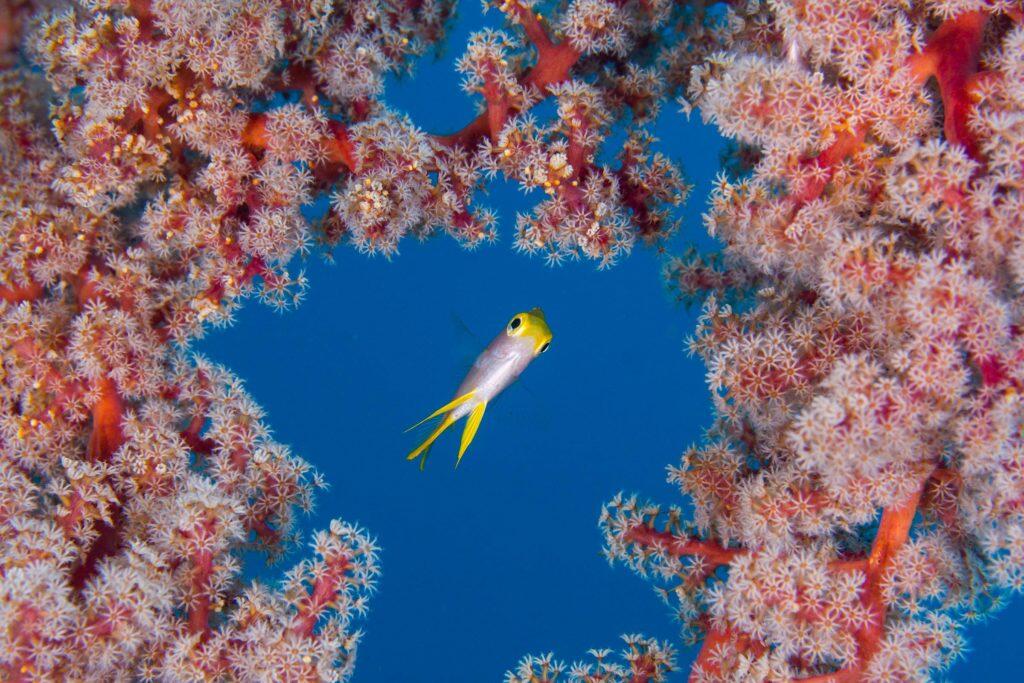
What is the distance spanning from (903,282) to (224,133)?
301cm

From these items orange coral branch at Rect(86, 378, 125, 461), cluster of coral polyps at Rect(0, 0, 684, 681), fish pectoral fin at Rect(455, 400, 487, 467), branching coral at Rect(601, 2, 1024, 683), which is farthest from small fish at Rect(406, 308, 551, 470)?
orange coral branch at Rect(86, 378, 125, 461)

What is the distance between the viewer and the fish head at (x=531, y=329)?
3600 millimetres

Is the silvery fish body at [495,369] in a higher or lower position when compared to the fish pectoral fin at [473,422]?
higher

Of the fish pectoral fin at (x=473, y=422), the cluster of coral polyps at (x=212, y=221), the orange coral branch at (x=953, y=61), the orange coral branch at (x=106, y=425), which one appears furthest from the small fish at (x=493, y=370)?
the orange coral branch at (x=953, y=61)


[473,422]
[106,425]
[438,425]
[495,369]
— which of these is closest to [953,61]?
[495,369]

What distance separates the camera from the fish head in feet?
11.8

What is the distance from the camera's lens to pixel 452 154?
3.50m

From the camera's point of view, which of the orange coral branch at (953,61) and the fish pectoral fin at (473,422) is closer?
the orange coral branch at (953,61)

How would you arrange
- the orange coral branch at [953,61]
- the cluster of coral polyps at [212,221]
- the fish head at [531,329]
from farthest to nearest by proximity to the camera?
the fish head at [531,329]
the cluster of coral polyps at [212,221]
the orange coral branch at [953,61]

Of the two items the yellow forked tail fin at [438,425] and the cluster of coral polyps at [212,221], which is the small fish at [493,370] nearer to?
the yellow forked tail fin at [438,425]

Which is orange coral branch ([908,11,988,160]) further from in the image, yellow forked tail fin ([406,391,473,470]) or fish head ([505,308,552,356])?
yellow forked tail fin ([406,391,473,470])

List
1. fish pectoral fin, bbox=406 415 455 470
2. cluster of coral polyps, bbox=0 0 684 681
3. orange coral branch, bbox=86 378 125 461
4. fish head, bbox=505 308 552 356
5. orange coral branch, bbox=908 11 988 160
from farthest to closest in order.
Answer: fish pectoral fin, bbox=406 415 455 470 < fish head, bbox=505 308 552 356 < orange coral branch, bbox=86 378 125 461 < cluster of coral polyps, bbox=0 0 684 681 < orange coral branch, bbox=908 11 988 160

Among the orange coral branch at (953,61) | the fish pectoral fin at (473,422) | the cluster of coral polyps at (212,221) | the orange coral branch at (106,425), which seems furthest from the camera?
the fish pectoral fin at (473,422)

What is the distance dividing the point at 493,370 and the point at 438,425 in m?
0.43
